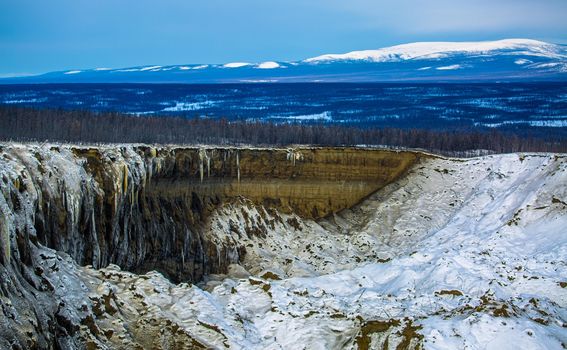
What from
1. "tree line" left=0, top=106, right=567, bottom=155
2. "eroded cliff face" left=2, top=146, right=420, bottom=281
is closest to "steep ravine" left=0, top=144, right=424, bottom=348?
"eroded cliff face" left=2, top=146, right=420, bottom=281

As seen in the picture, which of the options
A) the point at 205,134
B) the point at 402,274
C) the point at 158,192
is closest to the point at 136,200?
the point at 158,192

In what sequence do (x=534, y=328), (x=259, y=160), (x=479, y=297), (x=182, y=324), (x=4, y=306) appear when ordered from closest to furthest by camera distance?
(x=4, y=306) < (x=534, y=328) < (x=182, y=324) < (x=479, y=297) < (x=259, y=160)

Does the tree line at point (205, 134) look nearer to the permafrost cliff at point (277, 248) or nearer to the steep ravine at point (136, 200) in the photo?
the steep ravine at point (136, 200)

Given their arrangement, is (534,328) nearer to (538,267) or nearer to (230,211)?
(538,267)

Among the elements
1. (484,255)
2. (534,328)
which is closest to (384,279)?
(484,255)

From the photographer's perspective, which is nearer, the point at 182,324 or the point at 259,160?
the point at 182,324

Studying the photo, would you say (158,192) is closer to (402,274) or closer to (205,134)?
(402,274)
